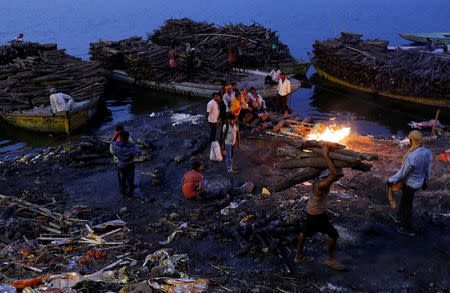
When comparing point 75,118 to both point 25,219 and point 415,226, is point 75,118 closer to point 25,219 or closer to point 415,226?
point 25,219

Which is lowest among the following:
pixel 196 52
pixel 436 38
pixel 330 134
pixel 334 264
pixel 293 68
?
pixel 334 264

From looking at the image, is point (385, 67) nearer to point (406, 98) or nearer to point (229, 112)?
point (406, 98)

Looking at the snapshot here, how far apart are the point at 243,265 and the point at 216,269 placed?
495 millimetres

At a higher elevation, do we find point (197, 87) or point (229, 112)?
point (229, 112)

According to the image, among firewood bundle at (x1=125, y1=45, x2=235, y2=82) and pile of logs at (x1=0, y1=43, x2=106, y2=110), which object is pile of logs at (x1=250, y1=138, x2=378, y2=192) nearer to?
pile of logs at (x1=0, y1=43, x2=106, y2=110)

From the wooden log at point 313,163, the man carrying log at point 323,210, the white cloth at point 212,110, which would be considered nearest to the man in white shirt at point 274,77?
the white cloth at point 212,110

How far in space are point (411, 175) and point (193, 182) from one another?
16.1 feet

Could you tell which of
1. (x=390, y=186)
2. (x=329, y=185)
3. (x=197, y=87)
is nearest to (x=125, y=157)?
(x=329, y=185)

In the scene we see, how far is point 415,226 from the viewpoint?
23.2 ft

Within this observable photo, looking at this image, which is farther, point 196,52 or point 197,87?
point 196,52

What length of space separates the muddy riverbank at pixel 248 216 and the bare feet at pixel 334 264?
3.1 inches

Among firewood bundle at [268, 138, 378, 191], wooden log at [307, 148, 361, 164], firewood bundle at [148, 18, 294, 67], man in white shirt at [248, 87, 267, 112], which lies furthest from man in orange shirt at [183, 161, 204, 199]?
firewood bundle at [148, 18, 294, 67]

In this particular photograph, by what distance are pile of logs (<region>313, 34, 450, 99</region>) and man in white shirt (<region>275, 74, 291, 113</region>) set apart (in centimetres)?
729

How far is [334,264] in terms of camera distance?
5.93 metres
